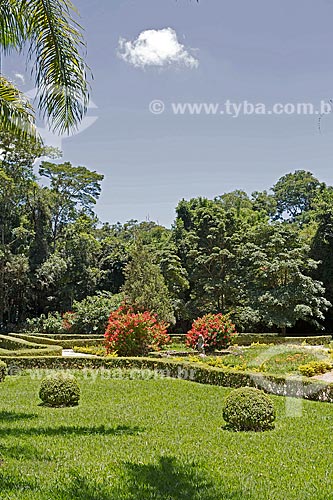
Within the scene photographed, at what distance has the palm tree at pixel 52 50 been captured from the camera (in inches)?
287

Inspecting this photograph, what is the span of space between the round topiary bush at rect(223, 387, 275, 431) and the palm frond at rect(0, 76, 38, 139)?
5.87m

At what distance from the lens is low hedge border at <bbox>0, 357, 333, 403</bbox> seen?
1061 centimetres

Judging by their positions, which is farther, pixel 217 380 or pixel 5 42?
pixel 217 380

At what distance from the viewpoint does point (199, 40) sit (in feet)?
25.6

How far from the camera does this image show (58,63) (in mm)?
7539

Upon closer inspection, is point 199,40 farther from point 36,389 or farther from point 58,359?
point 58,359

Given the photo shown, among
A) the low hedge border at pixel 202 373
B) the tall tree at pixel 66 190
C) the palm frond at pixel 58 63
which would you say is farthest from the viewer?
the tall tree at pixel 66 190

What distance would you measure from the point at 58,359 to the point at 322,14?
1176 cm

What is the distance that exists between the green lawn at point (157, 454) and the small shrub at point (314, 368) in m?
2.64

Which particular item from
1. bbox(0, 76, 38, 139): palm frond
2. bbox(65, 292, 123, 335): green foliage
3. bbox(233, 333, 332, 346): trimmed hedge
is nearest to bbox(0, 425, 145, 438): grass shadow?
bbox(0, 76, 38, 139): palm frond

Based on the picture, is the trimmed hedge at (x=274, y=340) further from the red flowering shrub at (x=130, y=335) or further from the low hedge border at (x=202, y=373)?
the low hedge border at (x=202, y=373)

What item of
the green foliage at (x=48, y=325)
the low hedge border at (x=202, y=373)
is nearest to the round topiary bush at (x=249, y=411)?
the low hedge border at (x=202, y=373)

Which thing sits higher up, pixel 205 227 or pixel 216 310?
pixel 205 227

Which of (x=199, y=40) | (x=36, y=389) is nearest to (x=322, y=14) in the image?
(x=199, y=40)
